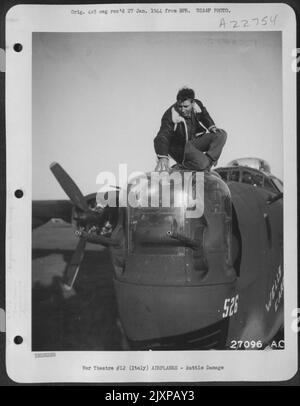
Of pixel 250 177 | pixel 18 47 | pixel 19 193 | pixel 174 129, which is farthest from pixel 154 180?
pixel 18 47

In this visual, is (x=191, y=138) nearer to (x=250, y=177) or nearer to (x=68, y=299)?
(x=250, y=177)

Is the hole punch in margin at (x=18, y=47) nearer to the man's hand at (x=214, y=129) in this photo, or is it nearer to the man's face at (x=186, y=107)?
the man's face at (x=186, y=107)

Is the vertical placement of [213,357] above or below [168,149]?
below

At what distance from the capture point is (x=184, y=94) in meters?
1.45

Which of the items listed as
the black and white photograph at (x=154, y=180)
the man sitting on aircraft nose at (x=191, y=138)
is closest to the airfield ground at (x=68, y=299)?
the black and white photograph at (x=154, y=180)

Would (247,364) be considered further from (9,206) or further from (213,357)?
(9,206)

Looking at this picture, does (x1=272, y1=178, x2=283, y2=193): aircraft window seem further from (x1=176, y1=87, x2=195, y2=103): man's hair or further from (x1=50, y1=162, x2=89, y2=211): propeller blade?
(x1=50, y1=162, x2=89, y2=211): propeller blade

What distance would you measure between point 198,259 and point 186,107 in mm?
407

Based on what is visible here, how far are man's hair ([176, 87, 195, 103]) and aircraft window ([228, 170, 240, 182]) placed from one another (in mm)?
228

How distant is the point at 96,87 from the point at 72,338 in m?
0.68

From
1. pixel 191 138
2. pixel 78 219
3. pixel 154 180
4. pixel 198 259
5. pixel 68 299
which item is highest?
pixel 191 138

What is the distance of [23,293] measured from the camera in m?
1.48

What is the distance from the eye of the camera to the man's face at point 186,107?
1460mm

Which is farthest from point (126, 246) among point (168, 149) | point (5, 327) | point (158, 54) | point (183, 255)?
point (158, 54)
